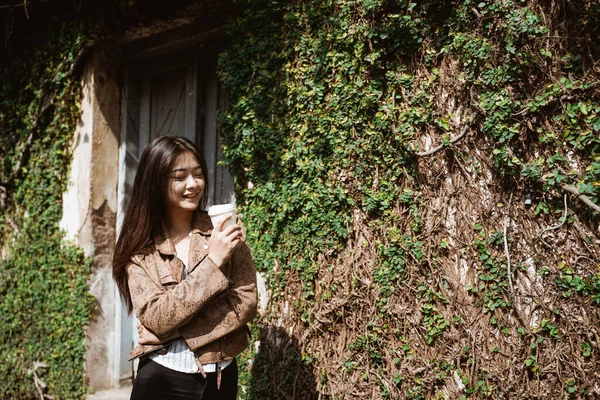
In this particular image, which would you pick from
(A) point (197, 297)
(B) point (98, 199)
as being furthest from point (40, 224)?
(A) point (197, 297)

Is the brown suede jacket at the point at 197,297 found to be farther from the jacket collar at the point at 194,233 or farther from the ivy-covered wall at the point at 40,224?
the ivy-covered wall at the point at 40,224

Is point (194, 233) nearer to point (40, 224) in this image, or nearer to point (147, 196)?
point (147, 196)

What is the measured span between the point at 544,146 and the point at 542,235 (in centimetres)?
41

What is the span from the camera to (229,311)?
1.97m

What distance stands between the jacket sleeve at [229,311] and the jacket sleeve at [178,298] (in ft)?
0.28

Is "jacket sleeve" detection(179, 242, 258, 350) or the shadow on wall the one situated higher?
"jacket sleeve" detection(179, 242, 258, 350)

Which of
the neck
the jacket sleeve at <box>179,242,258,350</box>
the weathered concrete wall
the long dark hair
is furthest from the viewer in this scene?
the weathered concrete wall

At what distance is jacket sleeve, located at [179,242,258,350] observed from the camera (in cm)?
192

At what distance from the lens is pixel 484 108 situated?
95.0 inches

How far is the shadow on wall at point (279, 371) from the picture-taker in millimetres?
2939

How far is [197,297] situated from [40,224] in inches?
123

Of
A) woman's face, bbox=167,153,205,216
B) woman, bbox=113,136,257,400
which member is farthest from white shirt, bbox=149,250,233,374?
woman's face, bbox=167,153,205,216

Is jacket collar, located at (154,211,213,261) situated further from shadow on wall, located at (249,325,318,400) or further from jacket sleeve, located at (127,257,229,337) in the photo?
shadow on wall, located at (249,325,318,400)

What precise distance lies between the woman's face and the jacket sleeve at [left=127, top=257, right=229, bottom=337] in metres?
0.30
